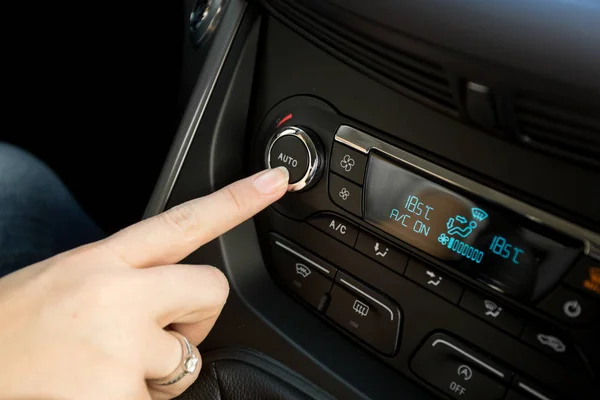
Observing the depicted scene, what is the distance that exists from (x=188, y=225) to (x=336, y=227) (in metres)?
0.14

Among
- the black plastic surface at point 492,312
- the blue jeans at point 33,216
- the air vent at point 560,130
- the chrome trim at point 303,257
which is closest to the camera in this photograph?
the air vent at point 560,130

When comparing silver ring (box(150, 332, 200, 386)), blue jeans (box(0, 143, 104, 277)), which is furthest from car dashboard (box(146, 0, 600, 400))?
blue jeans (box(0, 143, 104, 277))

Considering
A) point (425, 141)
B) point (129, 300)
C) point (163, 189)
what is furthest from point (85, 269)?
point (425, 141)

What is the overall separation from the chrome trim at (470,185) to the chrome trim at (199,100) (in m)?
0.15

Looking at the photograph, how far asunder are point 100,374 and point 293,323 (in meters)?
0.22

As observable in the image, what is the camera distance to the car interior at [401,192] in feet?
1.30

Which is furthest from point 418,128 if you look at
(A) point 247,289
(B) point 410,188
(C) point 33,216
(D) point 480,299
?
(C) point 33,216

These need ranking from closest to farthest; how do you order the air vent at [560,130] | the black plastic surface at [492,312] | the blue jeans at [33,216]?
the air vent at [560,130] < the black plastic surface at [492,312] < the blue jeans at [33,216]

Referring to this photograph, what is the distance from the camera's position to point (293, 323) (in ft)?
1.97

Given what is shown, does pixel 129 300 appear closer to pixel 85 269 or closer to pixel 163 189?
pixel 85 269

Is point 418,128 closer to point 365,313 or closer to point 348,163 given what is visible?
point 348,163

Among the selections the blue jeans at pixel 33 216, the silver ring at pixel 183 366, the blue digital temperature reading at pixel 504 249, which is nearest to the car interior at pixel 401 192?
the blue digital temperature reading at pixel 504 249

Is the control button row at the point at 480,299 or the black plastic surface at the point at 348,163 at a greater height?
the black plastic surface at the point at 348,163

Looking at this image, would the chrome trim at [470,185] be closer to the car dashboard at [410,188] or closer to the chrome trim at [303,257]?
the car dashboard at [410,188]
